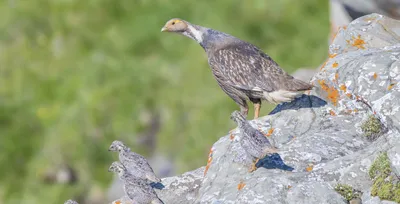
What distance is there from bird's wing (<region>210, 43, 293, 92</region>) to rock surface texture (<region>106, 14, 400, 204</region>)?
1.84 feet

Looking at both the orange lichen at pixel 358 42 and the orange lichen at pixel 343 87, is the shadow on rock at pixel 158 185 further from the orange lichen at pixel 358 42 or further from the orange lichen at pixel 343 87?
the orange lichen at pixel 358 42

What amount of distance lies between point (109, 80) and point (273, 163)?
3187cm

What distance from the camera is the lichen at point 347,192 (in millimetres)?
10641

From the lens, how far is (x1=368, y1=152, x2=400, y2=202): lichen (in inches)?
401

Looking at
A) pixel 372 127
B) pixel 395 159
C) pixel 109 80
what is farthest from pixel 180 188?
pixel 109 80

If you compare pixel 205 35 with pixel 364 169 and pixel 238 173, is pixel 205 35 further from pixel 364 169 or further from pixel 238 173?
pixel 364 169

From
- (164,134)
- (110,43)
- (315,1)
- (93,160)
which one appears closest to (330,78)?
(164,134)

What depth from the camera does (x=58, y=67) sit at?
1922 inches

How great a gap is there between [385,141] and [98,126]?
2990 centimetres

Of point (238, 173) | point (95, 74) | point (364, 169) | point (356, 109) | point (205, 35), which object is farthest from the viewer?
point (95, 74)

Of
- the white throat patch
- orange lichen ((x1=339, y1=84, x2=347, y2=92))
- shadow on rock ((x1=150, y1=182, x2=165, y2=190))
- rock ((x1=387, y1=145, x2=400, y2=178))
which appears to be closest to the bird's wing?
the white throat patch

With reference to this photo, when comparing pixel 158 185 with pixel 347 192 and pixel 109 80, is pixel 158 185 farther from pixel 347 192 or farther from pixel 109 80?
pixel 109 80

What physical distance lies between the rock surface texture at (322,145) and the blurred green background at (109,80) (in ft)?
48.7

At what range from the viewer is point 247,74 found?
45.4 feet
